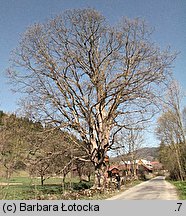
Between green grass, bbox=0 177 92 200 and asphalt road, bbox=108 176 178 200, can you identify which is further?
asphalt road, bbox=108 176 178 200

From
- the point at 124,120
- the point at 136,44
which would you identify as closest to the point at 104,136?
the point at 124,120

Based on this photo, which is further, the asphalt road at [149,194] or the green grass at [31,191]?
the asphalt road at [149,194]

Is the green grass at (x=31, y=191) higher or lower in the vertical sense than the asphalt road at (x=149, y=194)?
higher

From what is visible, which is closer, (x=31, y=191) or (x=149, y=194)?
(x=149, y=194)

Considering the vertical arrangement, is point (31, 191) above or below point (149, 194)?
above

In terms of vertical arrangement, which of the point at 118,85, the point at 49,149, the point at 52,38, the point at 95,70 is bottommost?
the point at 49,149

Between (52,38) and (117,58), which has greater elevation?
(52,38)

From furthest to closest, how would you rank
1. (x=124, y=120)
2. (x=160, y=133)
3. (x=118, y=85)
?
(x=160, y=133), (x=124, y=120), (x=118, y=85)

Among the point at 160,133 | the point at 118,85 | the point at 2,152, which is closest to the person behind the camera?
the point at 2,152

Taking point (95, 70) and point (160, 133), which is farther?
point (160, 133)

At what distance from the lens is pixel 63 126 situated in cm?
2142

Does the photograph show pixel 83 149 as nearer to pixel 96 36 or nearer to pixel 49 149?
pixel 49 149

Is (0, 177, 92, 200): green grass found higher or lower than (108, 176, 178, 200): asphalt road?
higher

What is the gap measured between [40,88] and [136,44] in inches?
321
